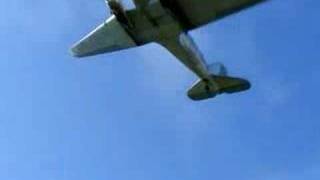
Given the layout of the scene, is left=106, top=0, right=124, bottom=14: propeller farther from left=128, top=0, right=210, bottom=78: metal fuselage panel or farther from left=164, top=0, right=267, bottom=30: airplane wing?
left=164, top=0, right=267, bottom=30: airplane wing

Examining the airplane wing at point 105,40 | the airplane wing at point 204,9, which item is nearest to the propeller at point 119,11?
the airplane wing at point 105,40

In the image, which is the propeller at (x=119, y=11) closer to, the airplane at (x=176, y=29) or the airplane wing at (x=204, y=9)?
the airplane at (x=176, y=29)

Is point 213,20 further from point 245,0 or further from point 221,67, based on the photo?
point 221,67

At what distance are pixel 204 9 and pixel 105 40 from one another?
6.75 meters

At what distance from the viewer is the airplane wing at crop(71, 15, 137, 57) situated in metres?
47.5

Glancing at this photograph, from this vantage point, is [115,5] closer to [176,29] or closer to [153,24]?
[153,24]

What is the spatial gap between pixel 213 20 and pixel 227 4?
3.94ft

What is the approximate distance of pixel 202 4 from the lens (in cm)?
4634

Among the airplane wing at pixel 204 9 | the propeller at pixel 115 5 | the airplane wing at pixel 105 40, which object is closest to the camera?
the propeller at pixel 115 5

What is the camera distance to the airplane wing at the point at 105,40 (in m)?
47.5

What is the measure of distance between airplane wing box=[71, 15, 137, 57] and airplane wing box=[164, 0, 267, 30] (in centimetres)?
315

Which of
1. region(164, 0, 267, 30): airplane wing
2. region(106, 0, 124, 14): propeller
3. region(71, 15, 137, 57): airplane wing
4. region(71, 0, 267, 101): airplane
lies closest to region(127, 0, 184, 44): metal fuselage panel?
region(71, 0, 267, 101): airplane

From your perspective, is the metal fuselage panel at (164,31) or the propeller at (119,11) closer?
the metal fuselage panel at (164,31)

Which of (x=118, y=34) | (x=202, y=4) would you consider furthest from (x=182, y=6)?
(x=118, y=34)
